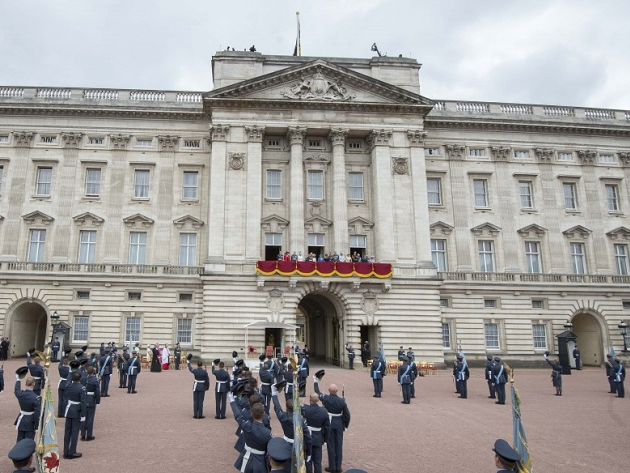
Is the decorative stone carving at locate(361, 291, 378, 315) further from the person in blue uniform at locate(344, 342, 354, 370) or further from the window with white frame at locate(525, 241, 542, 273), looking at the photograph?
the window with white frame at locate(525, 241, 542, 273)

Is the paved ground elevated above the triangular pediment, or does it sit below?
below

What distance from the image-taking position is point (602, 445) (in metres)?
12.4

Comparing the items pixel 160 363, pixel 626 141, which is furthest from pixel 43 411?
pixel 626 141

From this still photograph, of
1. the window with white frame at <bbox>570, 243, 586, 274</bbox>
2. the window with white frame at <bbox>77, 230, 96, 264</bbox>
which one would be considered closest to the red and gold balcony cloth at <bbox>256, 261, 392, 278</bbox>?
the window with white frame at <bbox>77, 230, 96, 264</bbox>

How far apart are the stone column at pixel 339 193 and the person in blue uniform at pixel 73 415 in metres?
26.1

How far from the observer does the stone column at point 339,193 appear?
37.2 m

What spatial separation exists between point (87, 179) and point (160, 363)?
16.8 m

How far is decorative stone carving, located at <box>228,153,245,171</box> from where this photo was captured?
123ft

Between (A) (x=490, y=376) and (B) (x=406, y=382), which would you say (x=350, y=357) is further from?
(B) (x=406, y=382)

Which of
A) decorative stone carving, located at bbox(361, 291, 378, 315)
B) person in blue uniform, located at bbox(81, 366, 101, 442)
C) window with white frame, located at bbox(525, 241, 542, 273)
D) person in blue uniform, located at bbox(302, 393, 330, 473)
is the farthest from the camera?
window with white frame, located at bbox(525, 241, 542, 273)

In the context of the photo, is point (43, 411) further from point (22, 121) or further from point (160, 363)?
point (22, 121)

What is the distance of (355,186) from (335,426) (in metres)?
30.8

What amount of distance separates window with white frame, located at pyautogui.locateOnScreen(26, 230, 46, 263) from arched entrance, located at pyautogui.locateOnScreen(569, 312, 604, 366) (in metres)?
42.9

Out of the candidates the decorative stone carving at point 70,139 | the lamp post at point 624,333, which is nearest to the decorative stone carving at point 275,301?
the decorative stone carving at point 70,139
